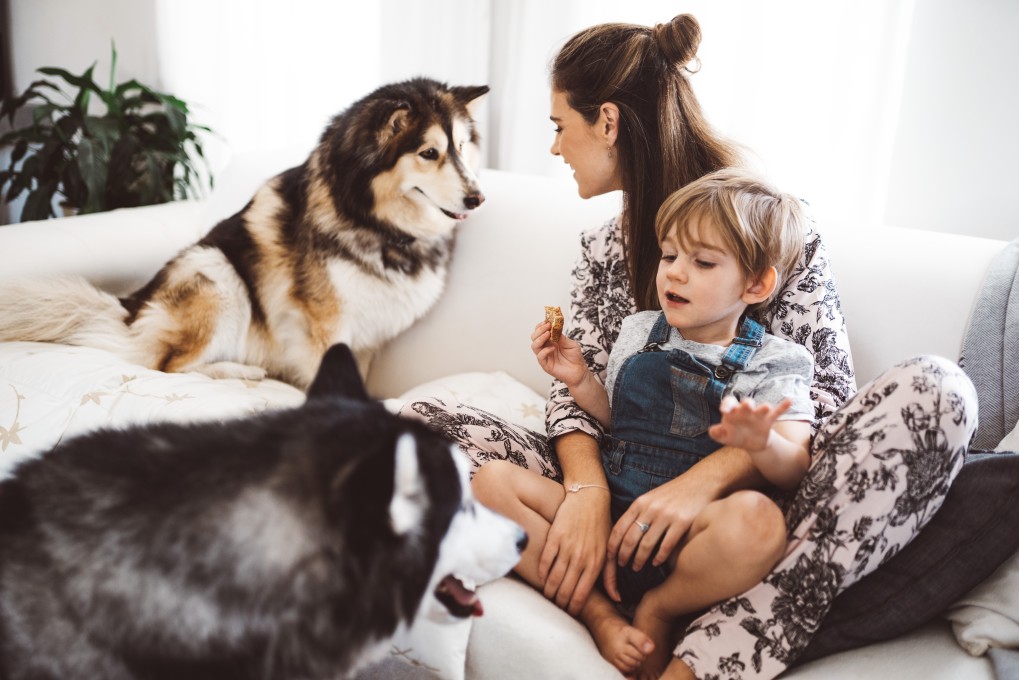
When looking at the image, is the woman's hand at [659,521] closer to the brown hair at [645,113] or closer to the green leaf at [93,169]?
the brown hair at [645,113]

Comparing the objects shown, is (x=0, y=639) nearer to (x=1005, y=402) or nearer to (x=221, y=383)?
(x=221, y=383)

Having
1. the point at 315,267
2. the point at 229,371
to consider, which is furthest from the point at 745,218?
the point at 229,371

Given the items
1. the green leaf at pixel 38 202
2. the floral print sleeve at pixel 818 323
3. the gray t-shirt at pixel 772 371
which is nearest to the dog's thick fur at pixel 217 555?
the gray t-shirt at pixel 772 371

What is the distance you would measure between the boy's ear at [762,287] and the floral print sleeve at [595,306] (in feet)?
0.89

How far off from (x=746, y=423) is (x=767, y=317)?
1.48 feet

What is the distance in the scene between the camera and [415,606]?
30.7 inches

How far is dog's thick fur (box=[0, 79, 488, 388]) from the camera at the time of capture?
1.78 metres

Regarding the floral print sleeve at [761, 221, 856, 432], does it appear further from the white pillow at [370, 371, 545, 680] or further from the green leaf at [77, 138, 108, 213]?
the green leaf at [77, 138, 108, 213]

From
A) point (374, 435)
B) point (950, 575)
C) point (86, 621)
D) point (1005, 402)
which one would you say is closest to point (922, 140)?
point (1005, 402)

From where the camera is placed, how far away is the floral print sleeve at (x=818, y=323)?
4.08 ft

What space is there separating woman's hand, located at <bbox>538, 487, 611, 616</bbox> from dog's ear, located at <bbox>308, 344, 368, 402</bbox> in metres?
0.43

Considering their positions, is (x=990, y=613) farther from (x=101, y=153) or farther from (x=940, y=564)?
(x=101, y=153)

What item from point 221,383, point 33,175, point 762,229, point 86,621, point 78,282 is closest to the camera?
point 86,621

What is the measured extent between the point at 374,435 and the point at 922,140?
5.47 ft
